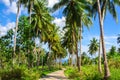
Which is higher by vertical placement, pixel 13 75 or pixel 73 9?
pixel 73 9

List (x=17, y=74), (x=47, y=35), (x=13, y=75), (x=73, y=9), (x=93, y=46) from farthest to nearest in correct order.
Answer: (x=93, y=46), (x=47, y=35), (x=73, y=9), (x=17, y=74), (x=13, y=75)

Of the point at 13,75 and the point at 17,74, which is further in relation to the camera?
the point at 17,74

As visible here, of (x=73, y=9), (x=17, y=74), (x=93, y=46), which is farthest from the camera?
(x=93, y=46)

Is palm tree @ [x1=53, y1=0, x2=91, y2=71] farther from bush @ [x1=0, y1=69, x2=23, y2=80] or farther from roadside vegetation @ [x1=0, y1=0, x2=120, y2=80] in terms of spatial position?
bush @ [x1=0, y1=69, x2=23, y2=80]

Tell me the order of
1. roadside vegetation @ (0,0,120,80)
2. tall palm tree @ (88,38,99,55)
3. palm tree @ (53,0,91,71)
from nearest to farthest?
roadside vegetation @ (0,0,120,80), palm tree @ (53,0,91,71), tall palm tree @ (88,38,99,55)

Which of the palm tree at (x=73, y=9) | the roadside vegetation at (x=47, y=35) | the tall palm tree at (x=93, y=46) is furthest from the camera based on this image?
the tall palm tree at (x=93, y=46)

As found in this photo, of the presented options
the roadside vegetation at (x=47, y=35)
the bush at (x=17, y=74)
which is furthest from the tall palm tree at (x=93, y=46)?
the bush at (x=17, y=74)

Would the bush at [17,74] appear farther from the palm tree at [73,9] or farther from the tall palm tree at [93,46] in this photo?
the tall palm tree at [93,46]

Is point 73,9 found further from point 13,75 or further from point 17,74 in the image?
point 13,75

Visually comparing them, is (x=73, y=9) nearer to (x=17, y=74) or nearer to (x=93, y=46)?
(x=17, y=74)

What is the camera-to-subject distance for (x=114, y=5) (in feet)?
95.4

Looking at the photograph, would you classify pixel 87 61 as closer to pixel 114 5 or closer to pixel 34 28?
pixel 34 28

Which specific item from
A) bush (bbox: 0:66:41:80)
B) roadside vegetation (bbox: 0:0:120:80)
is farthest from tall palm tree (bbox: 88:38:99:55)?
bush (bbox: 0:66:41:80)

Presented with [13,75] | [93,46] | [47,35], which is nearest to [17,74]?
[13,75]
